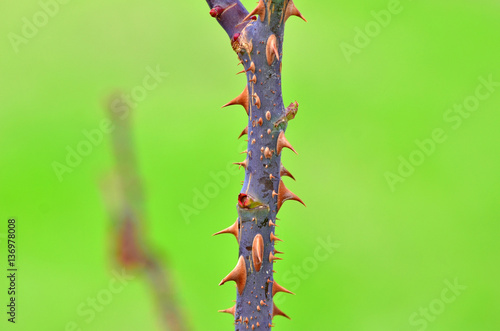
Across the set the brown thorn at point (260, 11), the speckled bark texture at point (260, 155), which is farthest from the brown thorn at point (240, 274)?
the brown thorn at point (260, 11)

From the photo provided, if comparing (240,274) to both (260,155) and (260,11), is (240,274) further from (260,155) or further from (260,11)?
(260,11)

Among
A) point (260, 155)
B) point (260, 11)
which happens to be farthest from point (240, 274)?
point (260, 11)

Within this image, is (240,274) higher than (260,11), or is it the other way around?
(260,11)

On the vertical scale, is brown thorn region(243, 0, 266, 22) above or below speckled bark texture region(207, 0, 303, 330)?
above

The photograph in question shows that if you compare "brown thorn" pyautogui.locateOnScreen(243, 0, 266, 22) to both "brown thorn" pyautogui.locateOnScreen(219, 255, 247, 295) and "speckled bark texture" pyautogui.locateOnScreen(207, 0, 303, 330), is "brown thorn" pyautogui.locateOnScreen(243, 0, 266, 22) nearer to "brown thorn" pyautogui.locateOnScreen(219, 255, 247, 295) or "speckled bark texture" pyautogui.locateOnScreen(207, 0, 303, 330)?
"speckled bark texture" pyautogui.locateOnScreen(207, 0, 303, 330)

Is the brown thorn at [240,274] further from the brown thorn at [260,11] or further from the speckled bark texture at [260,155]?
the brown thorn at [260,11]

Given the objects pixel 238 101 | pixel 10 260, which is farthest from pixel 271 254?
pixel 10 260

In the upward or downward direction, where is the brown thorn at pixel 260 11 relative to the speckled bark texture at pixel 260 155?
upward

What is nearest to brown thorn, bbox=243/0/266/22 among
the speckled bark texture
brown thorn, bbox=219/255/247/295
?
the speckled bark texture
